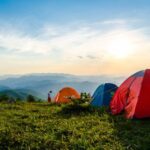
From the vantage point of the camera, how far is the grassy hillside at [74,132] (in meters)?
13.0

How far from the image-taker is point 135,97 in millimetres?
19094

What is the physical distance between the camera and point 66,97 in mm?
36469

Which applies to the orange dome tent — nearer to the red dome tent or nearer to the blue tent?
the blue tent

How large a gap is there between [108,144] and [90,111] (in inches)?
337

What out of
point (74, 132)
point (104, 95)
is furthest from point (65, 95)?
point (74, 132)

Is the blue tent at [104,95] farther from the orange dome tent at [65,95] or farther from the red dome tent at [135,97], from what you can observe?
the orange dome tent at [65,95]

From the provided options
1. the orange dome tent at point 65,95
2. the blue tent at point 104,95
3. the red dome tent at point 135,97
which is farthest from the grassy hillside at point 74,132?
the orange dome tent at point 65,95

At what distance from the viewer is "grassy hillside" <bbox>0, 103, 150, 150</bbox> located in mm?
12977

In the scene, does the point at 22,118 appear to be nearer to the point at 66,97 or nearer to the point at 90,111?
the point at 90,111

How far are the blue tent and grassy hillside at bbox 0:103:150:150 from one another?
237 inches

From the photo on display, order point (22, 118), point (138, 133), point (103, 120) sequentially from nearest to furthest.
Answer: point (138, 133) → point (103, 120) → point (22, 118)

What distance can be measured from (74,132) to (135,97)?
531 cm

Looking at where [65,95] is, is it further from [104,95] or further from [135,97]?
[135,97]

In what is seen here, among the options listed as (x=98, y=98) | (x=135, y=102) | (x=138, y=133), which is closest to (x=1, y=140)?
(x=138, y=133)
